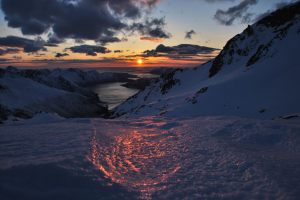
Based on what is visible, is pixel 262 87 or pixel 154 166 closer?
pixel 154 166

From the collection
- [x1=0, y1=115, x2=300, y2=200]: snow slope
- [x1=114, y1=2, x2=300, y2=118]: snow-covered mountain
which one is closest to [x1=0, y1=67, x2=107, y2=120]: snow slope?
[x1=114, y1=2, x2=300, y2=118]: snow-covered mountain

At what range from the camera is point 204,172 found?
8.09 metres

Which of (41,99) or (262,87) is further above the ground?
(262,87)

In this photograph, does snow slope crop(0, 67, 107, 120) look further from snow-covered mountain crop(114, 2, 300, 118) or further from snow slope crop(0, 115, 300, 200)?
snow slope crop(0, 115, 300, 200)

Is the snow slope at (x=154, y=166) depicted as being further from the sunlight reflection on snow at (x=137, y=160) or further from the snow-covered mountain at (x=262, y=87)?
the snow-covered mountain at (x=262, y=87)

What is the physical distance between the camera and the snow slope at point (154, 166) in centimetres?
666

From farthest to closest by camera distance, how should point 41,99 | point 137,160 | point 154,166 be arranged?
point 41,99, point 137,160, point 154,166

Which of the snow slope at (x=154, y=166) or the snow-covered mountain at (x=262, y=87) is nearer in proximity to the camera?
the snow slope at (x=154, y=166)

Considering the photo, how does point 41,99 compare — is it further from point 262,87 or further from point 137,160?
point 137,160

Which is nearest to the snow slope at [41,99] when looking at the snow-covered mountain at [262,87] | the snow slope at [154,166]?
the snow-covered mountain at [262,87]

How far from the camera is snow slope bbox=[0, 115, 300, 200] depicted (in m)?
6.66

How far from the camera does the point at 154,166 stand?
888cm

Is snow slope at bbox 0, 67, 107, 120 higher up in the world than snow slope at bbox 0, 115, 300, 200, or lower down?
lower down

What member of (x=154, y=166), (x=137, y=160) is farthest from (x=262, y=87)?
(x=154, y=166)
